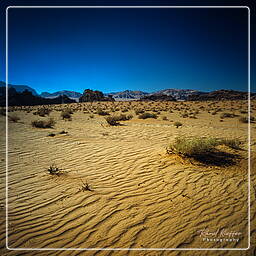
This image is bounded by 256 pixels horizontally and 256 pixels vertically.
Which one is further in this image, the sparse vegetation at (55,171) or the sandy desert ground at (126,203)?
the sparse vegetation at (55,171)

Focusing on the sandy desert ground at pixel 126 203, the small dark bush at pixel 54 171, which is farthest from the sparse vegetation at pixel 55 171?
the sandy desert ground at pixel 126 203

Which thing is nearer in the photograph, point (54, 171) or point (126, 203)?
point (126, 203)

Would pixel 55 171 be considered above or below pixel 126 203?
above

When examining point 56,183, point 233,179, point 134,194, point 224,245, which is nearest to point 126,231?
point 134,194

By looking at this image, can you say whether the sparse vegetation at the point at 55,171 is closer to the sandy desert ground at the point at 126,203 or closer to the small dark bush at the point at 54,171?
the small dark bush at the point at 54,171

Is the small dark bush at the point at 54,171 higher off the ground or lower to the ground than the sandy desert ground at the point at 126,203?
higher

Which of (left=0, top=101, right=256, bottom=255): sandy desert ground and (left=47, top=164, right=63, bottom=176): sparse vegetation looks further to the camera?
(left=47, top=164, right=63, bottom=176): sparse vegetation

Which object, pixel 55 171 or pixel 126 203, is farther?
pixel 55 171

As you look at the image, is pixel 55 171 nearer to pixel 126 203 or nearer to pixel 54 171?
pixel 54 171

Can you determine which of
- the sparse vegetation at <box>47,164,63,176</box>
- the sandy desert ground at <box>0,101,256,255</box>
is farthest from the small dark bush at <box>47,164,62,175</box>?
the sandy desert ground at <box>0,101,256,255</box>

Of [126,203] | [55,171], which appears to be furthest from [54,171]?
[126,203]

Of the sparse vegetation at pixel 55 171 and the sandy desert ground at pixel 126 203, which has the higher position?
the sparse vegetation at pixel 55 171

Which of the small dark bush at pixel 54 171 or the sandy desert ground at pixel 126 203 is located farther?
the small dark bush at pixel 54 171

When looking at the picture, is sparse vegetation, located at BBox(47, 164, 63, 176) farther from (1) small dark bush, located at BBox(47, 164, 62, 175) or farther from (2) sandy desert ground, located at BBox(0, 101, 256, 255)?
(2) sandy desert ground, located at BBox(0, 101, 256, 255)
